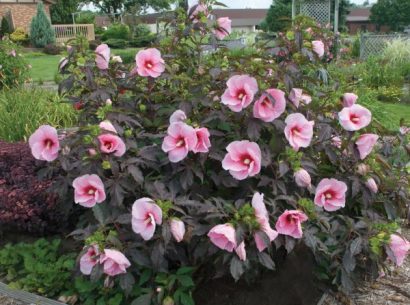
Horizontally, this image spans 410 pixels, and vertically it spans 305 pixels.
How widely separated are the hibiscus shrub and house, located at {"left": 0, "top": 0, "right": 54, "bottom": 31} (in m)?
33.7

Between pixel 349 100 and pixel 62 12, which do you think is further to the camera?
pixel 62 12

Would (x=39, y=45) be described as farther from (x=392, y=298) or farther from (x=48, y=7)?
(x=392, y=298)

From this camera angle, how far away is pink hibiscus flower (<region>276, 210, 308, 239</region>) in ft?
6.09

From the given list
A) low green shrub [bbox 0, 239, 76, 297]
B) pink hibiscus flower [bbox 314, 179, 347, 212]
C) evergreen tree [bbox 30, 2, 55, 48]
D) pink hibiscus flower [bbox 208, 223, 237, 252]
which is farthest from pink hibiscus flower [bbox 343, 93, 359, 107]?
evergreen tree [bbox 30, 2, 55, 48]

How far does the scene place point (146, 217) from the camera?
6.05ft

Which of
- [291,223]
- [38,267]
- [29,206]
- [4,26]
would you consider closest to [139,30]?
[4,26]

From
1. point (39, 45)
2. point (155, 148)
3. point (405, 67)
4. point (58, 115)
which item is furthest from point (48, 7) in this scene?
point (155, 148)

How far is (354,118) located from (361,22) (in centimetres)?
6428

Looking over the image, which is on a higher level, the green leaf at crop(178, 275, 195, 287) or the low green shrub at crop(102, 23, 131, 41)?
the green leaf at crop(178, 275, 195, 287)

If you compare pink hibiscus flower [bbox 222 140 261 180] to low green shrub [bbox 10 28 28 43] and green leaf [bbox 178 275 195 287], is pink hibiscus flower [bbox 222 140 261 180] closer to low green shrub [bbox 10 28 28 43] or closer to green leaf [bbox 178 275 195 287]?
green leaf [bbox 178 275 195 287]

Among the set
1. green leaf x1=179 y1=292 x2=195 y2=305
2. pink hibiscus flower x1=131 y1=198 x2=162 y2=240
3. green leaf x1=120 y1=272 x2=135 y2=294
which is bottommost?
green leaf x1=179 y1=292 x2=195 y2=305

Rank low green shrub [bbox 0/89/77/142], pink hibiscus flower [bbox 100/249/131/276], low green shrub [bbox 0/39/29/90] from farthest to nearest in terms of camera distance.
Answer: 1. low green shrub [bbox 0/39/29/90]
2. low green shrub [bbox 0/89/77/142]
3. pink hibiscus flower [bbox 100/249/131/276]

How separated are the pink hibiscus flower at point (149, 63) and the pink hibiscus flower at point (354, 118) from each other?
808 mm

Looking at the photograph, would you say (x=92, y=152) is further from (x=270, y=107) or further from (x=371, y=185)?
(x=371, y=185)
